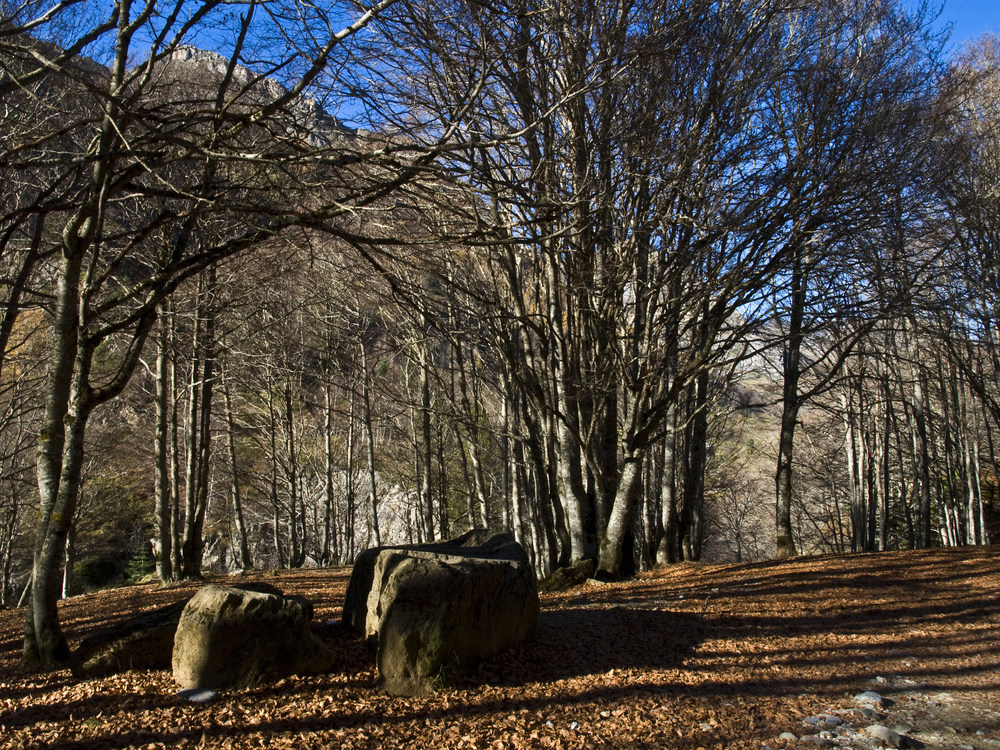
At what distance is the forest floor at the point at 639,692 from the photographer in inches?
146

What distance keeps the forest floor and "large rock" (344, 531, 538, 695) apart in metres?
0.14

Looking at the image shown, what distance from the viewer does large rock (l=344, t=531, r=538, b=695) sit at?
428cm

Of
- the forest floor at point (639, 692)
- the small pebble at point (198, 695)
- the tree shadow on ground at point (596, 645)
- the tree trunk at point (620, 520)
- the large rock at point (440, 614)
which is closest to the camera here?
the forest floor at point (639, 692)

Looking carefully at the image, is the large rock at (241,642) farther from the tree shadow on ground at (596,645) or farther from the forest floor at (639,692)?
the tree shadow on ground at (596,645)

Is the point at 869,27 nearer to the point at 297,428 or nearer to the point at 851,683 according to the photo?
the point at 851,683

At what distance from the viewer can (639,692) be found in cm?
436

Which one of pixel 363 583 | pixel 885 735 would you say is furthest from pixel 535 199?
pixel 885 735

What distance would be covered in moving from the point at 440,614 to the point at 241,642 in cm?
121

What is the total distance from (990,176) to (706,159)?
843cm

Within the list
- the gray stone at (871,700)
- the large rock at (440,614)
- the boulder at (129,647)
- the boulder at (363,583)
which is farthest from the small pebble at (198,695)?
the gray stone at (871,700)

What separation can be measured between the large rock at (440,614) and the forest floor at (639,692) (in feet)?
0.44

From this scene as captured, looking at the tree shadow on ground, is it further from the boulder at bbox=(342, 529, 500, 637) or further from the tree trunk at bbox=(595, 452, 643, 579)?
the tree trunk at bbox=(595, 452, 643, 579)

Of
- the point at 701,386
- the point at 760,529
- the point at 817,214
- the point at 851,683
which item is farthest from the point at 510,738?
the point at 760,529

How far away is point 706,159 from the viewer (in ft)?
25.3
